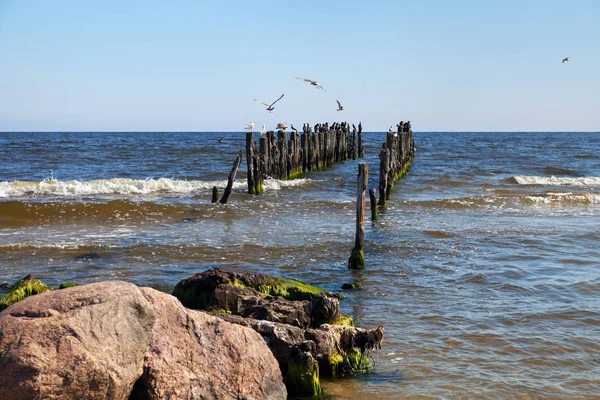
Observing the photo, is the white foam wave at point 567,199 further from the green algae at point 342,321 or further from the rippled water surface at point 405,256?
the green algae at point 342,321

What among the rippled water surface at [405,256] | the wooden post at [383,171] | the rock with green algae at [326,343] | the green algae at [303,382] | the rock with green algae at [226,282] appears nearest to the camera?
the green algae at [303,382]

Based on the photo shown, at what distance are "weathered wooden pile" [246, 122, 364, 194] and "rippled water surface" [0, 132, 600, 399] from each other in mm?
728

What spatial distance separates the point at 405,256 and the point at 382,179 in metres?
6.60

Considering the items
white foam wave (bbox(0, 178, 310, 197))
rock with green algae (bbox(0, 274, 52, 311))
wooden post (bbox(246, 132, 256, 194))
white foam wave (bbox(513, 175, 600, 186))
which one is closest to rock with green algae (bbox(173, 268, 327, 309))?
rock with green algae (bbox(0, 274, 52, 311))

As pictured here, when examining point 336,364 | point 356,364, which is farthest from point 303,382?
point 356,364

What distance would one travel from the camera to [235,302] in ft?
22.6

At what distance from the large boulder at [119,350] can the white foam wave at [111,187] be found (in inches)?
677

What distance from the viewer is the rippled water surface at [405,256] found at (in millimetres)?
6488

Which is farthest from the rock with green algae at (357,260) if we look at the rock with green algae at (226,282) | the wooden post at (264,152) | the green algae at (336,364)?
the wooden post at (264,152)

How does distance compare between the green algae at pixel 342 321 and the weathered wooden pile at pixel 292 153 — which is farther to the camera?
the weathered wooden pile at pixel 292 153

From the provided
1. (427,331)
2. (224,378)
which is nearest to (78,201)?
(427,331)

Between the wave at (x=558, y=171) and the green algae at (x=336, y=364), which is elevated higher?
the wave at (x=558, y=171)

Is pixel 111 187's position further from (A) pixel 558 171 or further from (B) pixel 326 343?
(A) pixel 558 171

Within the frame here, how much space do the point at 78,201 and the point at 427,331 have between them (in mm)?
14591
